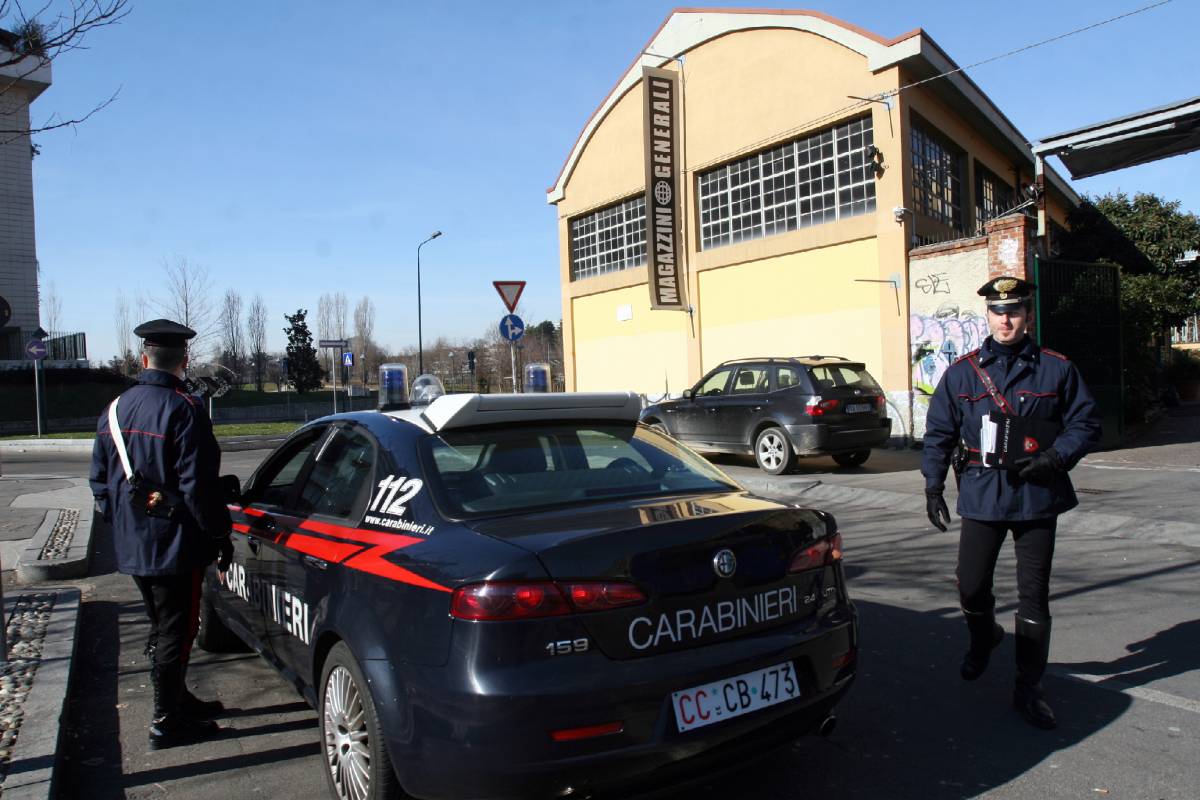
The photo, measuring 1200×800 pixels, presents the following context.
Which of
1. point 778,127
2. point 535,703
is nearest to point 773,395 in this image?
point 778,127

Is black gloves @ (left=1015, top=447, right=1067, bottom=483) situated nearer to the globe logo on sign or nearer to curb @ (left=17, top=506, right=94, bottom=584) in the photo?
curb @ (left=17, top=506, right=94, bottom=584)

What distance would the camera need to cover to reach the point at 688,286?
19.7 meters

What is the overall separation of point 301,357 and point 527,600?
57087mm

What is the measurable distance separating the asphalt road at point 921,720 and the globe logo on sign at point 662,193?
14.6m

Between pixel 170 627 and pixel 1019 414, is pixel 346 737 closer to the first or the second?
pixel 170 627

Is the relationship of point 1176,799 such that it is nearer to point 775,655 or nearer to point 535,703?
point 775,655

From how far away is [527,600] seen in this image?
249 centimetres

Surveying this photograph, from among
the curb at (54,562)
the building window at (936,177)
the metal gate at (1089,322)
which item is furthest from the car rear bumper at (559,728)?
the building window at (936,177)

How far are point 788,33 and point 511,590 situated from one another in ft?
55.0

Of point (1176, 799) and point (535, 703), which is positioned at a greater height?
point (535, 703)

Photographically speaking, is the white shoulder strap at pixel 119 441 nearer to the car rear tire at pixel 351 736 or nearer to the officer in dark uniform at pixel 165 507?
the officer in dark uniform at pixel 165 507

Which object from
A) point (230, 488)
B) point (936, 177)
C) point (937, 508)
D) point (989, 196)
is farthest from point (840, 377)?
point (989, 196)

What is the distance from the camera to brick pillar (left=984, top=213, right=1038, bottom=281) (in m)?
12.7

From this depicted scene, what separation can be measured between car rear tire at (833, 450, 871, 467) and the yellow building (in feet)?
9.21
